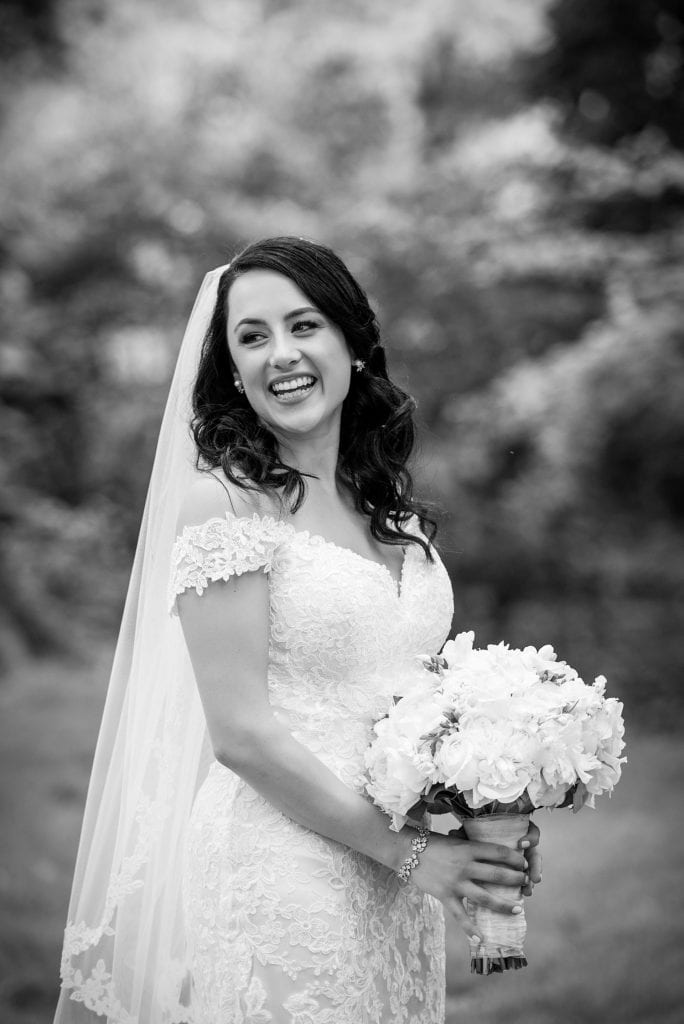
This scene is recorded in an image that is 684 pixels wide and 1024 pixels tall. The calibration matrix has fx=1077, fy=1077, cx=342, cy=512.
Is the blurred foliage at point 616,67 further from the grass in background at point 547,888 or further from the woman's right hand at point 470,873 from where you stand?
the woman's right hand at point 470,873

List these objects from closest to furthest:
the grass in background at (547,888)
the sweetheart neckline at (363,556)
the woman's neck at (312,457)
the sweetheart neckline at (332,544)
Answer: the sweetheart neckline at (332,544) → the sweetheart neckline at (363,556) → the woman's neck at (312,457) → the grass in background at (547,888)

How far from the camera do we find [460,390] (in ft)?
30.5

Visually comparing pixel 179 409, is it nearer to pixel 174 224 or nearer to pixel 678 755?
pixel 678 755

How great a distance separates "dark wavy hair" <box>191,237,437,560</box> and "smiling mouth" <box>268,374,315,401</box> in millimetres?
133

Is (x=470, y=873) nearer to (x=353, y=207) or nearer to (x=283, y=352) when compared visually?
(x=283, y=352)

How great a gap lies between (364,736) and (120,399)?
24.2 feet

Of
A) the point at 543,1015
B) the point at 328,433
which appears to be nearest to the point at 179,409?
the point at 328,433

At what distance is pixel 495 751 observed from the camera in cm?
207

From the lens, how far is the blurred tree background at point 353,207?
9.15 meters

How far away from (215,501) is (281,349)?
406mm

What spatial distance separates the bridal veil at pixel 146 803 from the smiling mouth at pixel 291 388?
0.26 meters

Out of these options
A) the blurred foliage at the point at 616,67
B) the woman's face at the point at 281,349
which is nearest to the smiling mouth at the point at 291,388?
the woman's face at the point at 281,349

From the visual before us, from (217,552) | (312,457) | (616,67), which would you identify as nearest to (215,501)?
(217,552)

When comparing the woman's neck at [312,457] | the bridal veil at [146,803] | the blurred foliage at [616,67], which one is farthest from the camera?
the blurred foliage at [616,67]
